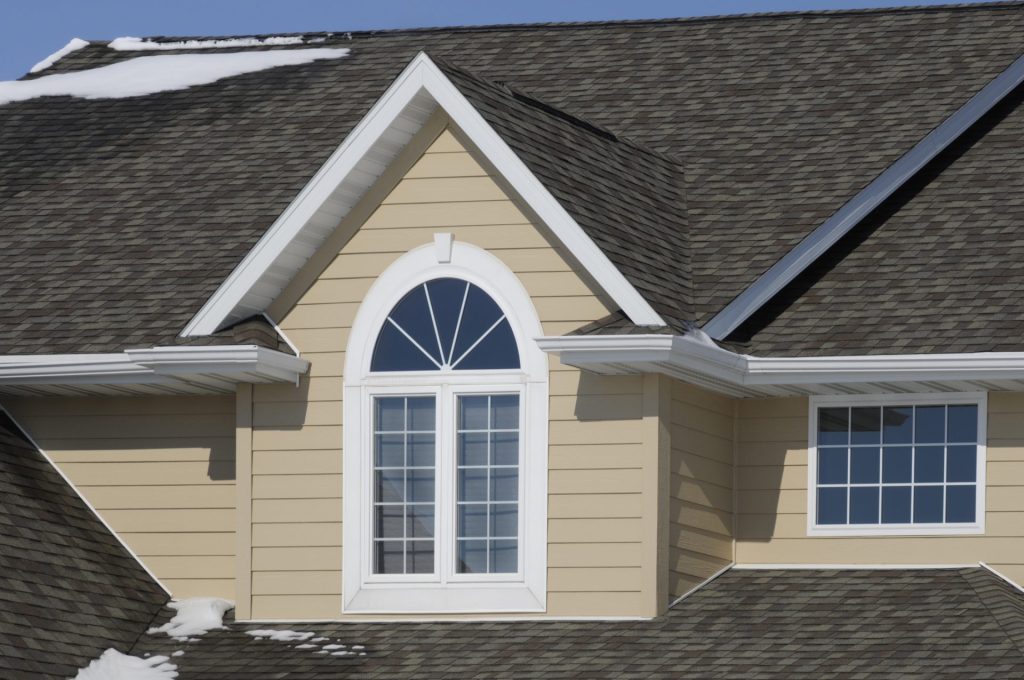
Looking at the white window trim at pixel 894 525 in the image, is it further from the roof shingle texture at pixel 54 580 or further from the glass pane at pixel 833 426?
the roof shingle texture at pixel 54 580

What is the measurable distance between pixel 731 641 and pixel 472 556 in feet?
7.37

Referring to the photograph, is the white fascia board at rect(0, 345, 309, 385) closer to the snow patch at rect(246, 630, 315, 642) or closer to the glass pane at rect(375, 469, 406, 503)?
the glass pane at rect(375, 469, 406, 503)

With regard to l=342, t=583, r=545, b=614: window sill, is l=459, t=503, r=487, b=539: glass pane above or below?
above

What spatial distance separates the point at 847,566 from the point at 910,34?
21.3 ft

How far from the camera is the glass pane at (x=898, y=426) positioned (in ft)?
53.5

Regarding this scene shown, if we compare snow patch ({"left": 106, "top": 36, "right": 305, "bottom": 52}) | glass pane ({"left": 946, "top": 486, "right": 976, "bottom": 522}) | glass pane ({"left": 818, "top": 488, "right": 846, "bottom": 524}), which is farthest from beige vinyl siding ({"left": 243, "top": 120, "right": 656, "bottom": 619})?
snow patch ({"left": 106, "top": 36, "right": 305, "bottom": 52})

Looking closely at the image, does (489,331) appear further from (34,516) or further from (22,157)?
(22,157)

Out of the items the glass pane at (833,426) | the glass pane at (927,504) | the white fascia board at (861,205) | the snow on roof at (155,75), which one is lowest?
the glass pane at (927,504)

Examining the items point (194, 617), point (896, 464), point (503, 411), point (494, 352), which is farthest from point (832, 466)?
point (194, 617)

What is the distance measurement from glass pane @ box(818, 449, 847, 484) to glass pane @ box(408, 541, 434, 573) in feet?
10.9

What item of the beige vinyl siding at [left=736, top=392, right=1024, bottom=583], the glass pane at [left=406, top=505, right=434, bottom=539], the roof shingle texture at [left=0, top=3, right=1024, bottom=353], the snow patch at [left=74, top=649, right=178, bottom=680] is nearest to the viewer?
the snow patch at [left=74, top=649, right=178, bottom=680]

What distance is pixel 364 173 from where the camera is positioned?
16.0 m

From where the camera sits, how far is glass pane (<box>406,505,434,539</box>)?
15711mm

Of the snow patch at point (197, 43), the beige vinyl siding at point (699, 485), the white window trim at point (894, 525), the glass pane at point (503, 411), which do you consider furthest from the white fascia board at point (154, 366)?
the snow patch at point (197, 43)
